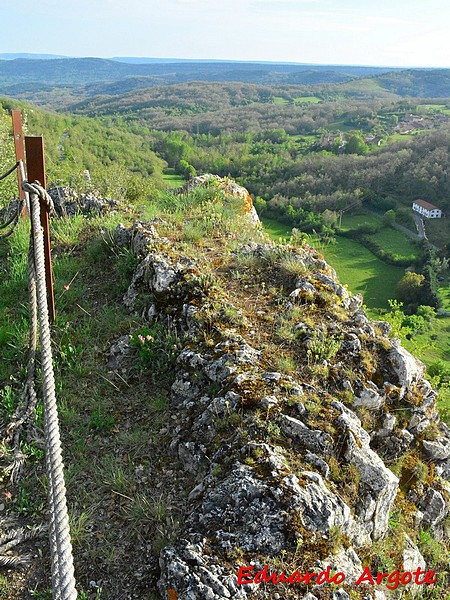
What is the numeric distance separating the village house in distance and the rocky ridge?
232 feet

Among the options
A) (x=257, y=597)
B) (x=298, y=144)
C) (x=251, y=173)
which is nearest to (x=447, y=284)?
(x=251, y=173)

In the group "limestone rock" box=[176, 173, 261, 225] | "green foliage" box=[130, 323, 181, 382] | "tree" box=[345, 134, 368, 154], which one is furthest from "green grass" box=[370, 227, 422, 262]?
"green foliage" box=[130, 323, 181, 382]

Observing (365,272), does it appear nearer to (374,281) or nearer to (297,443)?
(374,281)

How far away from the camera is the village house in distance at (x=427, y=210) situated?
6888cm

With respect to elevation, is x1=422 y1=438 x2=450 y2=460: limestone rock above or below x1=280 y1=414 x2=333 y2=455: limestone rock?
below

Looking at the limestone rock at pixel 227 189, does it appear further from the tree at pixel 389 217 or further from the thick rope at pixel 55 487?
the tree at pixel 389 217

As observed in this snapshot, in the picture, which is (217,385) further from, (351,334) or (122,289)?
(122,289)

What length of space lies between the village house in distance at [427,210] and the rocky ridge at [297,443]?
2784 inches

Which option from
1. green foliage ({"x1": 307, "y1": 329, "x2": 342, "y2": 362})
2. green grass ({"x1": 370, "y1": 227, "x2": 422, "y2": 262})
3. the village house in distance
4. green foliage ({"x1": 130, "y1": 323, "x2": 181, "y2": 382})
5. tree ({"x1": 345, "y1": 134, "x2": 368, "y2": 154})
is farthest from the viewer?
tree ({"x1": 345, "y1": 134, "x2": 368, "y2": 154})

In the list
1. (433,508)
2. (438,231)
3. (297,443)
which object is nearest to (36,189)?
(297,443)

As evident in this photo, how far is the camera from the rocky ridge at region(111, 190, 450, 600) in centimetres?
327

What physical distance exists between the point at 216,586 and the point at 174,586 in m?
0.31

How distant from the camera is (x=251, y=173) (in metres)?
86.1

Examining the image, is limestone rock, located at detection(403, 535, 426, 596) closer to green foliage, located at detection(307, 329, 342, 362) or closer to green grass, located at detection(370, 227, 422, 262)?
green foliage, located at detection(307, 329, 342, 362)
